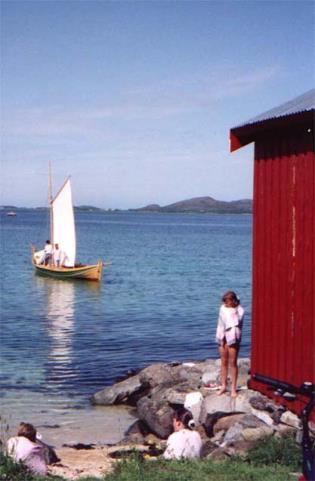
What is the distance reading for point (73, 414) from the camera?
628 inches

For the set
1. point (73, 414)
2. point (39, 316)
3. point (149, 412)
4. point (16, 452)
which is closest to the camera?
point (16, 452)

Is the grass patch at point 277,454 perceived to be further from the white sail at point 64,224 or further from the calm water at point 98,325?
the white sail at point 64,224

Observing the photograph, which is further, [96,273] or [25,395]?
[96,273]

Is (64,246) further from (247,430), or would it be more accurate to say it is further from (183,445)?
(183,445)

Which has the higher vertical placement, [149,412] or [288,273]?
[288,273]

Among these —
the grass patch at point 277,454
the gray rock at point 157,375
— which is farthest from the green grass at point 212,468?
the gray rock at point 157,375

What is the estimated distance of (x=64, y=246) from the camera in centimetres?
5034

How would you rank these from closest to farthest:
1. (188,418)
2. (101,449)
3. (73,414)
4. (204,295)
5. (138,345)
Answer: (188,418)
(101,449)
(73,414)
(138,345)
(204,295)

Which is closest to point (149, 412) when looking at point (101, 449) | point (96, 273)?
point (101, 449)

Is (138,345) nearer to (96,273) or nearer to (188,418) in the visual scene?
(188,418)

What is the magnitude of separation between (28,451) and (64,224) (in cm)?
4226

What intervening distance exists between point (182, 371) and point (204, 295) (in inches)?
1028

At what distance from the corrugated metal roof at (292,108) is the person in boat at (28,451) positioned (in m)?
5.61

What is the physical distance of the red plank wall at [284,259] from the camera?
37.3 ft
